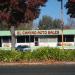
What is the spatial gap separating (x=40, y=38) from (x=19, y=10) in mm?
26984

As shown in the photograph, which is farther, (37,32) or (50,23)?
(50,23)

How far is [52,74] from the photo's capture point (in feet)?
63.4

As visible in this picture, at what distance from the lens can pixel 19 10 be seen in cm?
4062

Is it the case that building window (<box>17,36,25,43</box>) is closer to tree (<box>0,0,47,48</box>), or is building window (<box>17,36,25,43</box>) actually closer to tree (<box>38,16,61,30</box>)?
tree (<box>0,0,47,48</box>)

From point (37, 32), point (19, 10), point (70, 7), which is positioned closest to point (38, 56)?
point (70, 7)

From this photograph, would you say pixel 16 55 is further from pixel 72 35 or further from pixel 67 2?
pixel 72 35

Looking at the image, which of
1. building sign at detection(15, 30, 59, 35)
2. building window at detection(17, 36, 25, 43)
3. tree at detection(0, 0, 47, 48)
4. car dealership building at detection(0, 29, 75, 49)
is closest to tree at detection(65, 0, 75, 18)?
tree at detection(0, 0, 47, 48)

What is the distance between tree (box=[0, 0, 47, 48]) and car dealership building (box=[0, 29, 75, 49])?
76.7ft

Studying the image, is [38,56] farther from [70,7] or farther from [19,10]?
[19,10]

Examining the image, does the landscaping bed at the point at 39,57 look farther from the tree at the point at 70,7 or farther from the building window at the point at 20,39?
the building window at the point at 20,39

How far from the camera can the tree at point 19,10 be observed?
39516mm

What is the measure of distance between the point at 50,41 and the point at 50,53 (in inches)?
1354

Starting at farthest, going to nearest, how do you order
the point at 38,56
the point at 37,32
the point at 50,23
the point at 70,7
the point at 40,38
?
the point at 50,23, the point at 40,38, the point at 37,32, the point at 70,7, the point at 38,56

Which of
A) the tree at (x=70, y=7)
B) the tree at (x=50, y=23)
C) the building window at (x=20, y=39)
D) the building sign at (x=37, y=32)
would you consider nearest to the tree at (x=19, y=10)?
the tree at (x=70, y=7)
